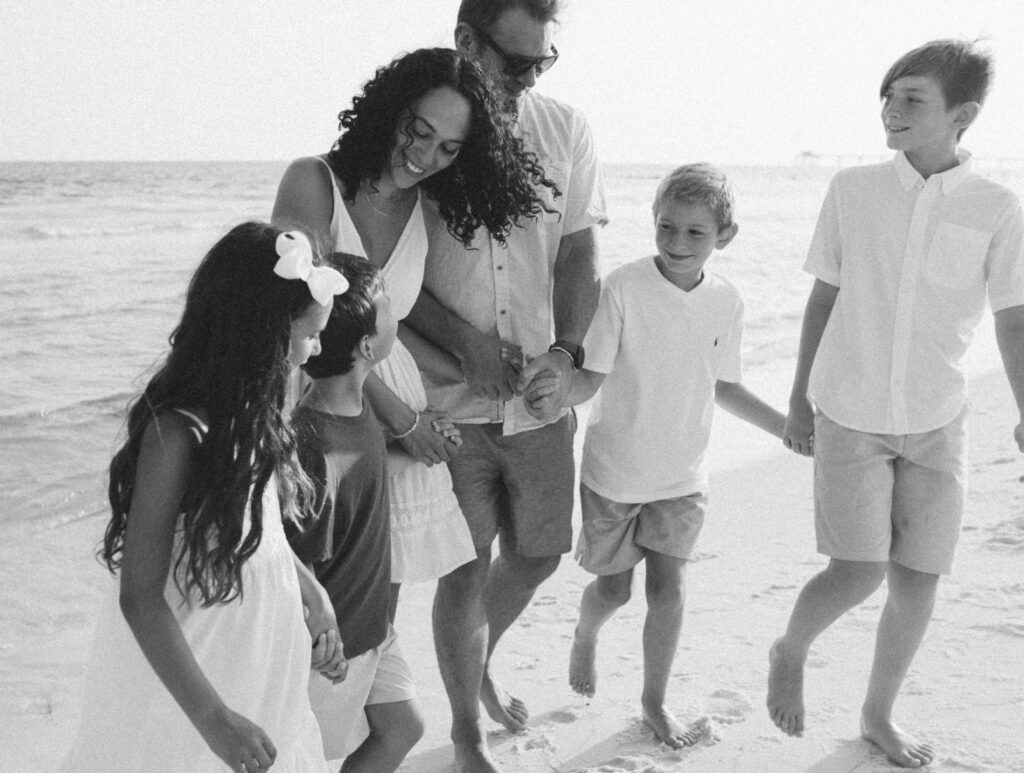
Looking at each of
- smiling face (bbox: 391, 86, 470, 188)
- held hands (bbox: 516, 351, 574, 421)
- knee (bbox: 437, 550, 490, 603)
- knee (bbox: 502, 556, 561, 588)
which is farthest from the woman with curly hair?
knee (bbox: 502, 556, 561, 588)

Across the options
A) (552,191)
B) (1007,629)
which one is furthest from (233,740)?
(1007,629)

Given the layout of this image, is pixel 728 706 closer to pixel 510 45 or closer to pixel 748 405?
pixel 748 405

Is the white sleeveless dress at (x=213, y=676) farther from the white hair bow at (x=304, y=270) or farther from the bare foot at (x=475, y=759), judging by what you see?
the bare foot at (x=475, y=759)

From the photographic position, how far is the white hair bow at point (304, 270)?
2.09 metres

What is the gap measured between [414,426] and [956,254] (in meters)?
1.56

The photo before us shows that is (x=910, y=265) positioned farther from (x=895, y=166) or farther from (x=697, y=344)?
(x=697, y=344)

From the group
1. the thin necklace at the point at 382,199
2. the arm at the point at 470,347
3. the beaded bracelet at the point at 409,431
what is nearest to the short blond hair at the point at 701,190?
the arm at the point at 470,347

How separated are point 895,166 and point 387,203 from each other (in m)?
1.43

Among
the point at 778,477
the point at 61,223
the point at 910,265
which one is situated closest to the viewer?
the point at 910,265

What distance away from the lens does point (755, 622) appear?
165 inches

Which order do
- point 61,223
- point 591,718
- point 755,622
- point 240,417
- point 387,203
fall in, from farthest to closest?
point 61,223, point 755,622, point 591,718, point 387,203, point 240,417

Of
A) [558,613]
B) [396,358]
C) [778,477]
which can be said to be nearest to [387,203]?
[396,358]

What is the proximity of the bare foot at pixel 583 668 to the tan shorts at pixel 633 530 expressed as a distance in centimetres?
28

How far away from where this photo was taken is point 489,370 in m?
3.14
